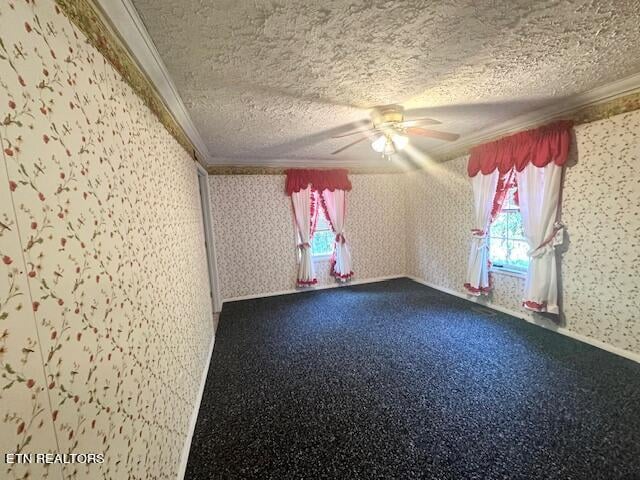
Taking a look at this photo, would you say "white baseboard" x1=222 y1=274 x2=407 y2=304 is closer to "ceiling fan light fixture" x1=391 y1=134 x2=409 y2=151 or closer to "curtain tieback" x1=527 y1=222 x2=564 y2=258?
"curtain tieback" x1=527 y1=222 x2=564 y2=258

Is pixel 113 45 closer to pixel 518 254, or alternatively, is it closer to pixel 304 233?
pixel 304 233

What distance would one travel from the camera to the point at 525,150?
8.51 ft

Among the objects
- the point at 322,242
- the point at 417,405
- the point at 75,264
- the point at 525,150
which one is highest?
the point at 525,150

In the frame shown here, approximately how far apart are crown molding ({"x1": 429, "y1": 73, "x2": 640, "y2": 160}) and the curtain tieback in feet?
3.13

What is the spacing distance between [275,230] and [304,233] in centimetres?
47

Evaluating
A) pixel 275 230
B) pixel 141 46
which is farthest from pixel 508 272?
pixel 141 46

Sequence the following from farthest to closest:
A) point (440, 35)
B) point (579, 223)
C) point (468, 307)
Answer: point (468, 307) < point (579, 223) < point (440, 35)

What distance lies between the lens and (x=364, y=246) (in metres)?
4.62

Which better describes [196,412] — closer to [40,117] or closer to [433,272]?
[40,117]

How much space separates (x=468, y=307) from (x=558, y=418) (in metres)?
1.82

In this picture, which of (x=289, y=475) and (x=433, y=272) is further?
(x=433, y=272)

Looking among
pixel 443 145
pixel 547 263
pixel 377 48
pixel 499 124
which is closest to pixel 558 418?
pixel 547 263

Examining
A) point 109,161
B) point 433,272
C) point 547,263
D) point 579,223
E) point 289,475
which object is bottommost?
point 289,475

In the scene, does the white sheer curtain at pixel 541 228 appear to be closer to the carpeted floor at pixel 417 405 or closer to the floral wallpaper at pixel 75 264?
the carpeted floor at pixel 417 405
